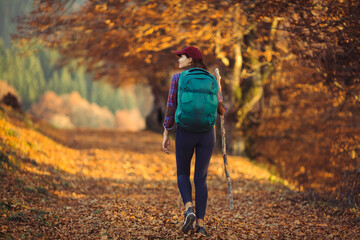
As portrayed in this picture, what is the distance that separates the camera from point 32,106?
57.9 metres

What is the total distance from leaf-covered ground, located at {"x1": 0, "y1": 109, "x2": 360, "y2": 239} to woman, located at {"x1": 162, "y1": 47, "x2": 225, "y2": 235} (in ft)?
1.10

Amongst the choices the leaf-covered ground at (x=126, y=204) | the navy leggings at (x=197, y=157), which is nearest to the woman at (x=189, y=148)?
the navy leggings at (x=197, y=157)

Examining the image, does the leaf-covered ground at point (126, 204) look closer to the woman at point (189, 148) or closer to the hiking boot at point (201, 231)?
the hiking boot at point (201, 231)

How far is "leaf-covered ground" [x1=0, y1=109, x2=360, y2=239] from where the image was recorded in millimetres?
4578

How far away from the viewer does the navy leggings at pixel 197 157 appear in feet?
13.4

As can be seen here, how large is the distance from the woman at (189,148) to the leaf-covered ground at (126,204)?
1.10 feet

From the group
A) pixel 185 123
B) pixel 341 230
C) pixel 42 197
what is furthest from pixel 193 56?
pixel 42 197

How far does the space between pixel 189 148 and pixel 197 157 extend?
0.18 m

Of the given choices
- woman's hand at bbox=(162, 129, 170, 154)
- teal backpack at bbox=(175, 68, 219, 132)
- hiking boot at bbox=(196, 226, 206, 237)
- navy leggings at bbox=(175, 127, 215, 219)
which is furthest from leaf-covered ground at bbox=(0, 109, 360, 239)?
teal backpack at bbox=(175, 68, 219, 132)

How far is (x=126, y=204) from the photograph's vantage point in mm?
5977

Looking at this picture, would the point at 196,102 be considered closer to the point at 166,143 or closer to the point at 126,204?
the point at 166,143

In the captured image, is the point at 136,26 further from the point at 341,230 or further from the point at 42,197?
the point at 341,230

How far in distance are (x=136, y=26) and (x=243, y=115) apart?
471cm

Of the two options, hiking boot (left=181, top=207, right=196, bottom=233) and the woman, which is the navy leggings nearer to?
the woman
